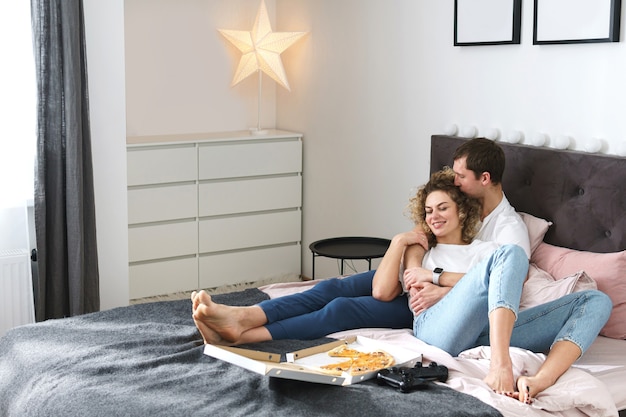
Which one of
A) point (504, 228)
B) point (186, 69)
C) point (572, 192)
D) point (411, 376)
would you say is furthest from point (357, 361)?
point (186, 69)

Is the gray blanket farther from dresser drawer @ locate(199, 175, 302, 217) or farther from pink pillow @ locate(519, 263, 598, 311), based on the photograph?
dresser drawer @ locate(199, 175, 302, 217)

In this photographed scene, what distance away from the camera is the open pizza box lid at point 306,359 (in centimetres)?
221

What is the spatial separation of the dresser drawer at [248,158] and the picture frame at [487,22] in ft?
4.49

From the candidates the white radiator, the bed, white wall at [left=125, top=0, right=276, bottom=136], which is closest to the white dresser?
white wall at [left=125, top=0, right=276, bottom=136]

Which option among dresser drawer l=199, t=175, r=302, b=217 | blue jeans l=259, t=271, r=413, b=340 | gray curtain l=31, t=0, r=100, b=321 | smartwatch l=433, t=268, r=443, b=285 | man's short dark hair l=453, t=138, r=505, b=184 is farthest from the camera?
dresser drawer l=199, t=175, r=302, b=217

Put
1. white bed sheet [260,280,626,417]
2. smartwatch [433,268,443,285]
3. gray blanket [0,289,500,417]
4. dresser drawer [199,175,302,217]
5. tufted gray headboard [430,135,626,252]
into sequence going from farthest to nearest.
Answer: dresser drawer [199,175,302,217] < tufted gray headboard [430,135,626,252] < smartwatch [433,268,443,285] < white bed sheet [260,280,626,417] < gray blanket [0,289,500,417]

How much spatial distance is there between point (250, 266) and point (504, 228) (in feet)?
6.59

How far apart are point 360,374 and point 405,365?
17 centimetres

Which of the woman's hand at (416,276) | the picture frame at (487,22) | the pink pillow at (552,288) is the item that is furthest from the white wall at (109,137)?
the pink pillow at (552,288)

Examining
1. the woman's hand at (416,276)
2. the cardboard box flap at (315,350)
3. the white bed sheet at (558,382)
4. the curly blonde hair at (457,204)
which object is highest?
the curly blonde hair at (457,204)

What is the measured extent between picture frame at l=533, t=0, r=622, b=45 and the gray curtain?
180 cm

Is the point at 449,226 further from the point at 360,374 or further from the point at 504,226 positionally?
the point at 360,374

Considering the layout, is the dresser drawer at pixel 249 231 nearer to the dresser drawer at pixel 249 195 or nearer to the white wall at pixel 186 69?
the dresser drawer at pixel 249 195

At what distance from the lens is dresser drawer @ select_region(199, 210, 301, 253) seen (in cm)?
455
